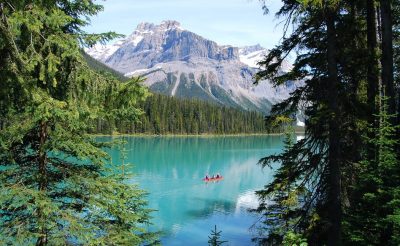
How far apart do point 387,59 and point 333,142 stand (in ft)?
8.72

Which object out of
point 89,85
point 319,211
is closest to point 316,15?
point 319,211

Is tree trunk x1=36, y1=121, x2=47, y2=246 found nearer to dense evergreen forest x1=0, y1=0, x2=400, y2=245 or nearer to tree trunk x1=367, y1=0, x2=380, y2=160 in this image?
dense evergreen forest x1=0, y1=0, x2=400, y2=245

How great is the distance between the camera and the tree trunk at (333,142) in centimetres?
970

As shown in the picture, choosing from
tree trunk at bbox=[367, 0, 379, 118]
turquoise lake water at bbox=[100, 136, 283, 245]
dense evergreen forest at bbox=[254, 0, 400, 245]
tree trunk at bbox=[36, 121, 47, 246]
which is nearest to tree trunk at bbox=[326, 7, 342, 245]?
dense evergreen forest at bbox=[254, 0, 400, 245]

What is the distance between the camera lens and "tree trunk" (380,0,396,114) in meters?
10.1

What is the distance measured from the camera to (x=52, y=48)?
6.50 m

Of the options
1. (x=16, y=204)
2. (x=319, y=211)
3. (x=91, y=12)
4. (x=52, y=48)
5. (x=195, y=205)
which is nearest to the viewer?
(x=16, y=204)

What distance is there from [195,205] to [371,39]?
99.9 ft

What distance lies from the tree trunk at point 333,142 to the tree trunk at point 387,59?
1391 mm

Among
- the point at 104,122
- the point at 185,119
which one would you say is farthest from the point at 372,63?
the point at 185,119

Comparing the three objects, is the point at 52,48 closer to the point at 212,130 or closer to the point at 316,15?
the point at 316,15

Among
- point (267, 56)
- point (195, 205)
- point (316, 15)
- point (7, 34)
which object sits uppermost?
point (316, 15)

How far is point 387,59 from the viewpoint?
1013 cm

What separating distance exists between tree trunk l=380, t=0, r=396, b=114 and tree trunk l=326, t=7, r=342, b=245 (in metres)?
1.39
